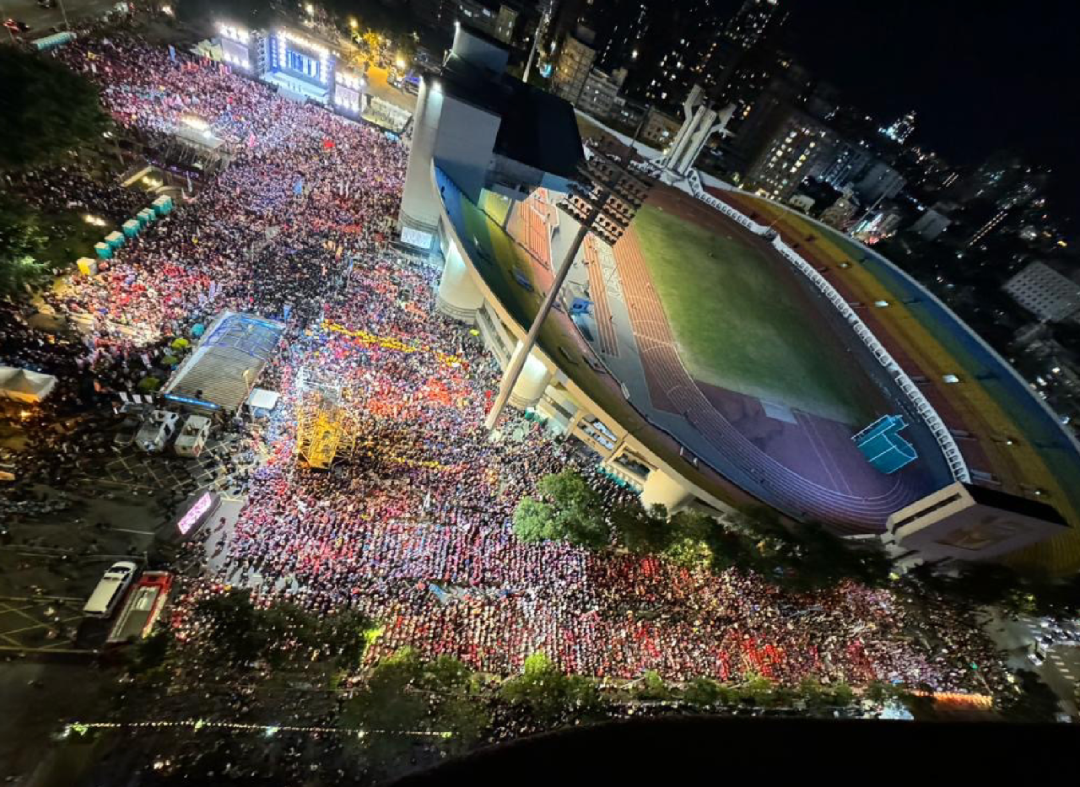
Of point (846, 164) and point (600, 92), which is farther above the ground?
point (846, 164)

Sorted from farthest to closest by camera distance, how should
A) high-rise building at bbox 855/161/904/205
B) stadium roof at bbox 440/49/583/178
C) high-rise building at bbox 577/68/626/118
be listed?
1. high-rise building at bbox 855/161/904/205
2. high-rise building at bbox 577/68/626/118
3. stadium roof at bbox 440/49/583/178

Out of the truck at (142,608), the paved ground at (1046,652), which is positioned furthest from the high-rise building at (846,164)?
the truck at (142,608)

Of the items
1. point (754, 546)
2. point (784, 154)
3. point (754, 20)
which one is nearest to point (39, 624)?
point (754, 546)

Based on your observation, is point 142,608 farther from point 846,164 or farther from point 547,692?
point 846,164

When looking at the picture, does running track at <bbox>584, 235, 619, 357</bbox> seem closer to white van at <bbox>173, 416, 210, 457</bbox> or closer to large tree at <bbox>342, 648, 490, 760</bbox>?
large tree at <bbox>342, 648, 490, 760</bbox>

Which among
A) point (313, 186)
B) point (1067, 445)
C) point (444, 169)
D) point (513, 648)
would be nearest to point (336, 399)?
point (513, 648)

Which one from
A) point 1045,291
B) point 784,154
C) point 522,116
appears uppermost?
point 1045,291

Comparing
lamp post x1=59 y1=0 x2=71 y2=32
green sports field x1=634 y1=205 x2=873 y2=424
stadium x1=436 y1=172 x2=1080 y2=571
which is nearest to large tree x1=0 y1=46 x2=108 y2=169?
stadium x1=436 y1=172 x2=1080 y2=571
